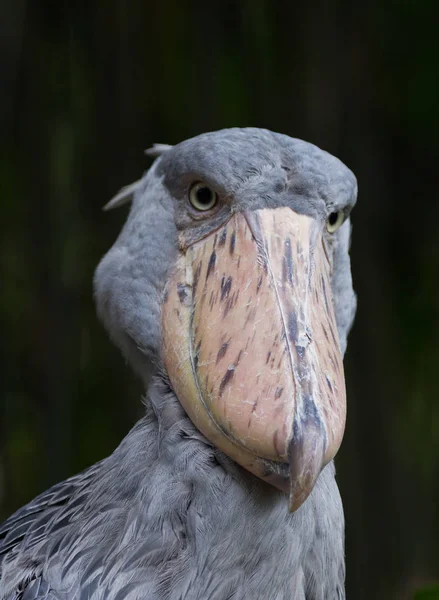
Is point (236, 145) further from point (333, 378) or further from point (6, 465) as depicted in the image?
point (6, 465)

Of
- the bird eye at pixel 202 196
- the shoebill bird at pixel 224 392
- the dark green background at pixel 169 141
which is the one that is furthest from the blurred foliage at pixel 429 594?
the dark green background at pixel 169 141

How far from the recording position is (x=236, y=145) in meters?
1.27

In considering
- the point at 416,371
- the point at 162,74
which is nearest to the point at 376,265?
the point at 416,371

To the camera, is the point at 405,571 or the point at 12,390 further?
the point at 405,571

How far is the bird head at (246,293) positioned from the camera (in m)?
1.07

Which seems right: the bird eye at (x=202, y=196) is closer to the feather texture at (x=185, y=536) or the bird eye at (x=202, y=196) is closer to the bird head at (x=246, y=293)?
the bird head at (x=246, y=293)

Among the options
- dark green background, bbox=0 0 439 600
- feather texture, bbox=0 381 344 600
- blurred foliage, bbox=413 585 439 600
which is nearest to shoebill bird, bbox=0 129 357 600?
feather texture, bbox=0 381 344 600

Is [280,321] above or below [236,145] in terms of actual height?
below

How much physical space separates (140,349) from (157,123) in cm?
150

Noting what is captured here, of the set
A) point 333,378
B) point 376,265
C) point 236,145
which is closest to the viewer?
point 333,378

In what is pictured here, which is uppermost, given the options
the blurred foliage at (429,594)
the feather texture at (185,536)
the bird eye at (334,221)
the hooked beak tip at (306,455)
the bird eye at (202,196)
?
the bird eye at (202,196)

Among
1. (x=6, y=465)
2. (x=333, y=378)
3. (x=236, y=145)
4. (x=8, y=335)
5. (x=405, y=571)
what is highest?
(x=236, y=145)

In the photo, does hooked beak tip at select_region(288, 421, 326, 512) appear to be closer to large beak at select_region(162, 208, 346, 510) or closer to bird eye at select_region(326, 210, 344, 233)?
large beak at select_region(162, 208, 346, 510)

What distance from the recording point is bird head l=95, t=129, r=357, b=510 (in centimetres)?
107
